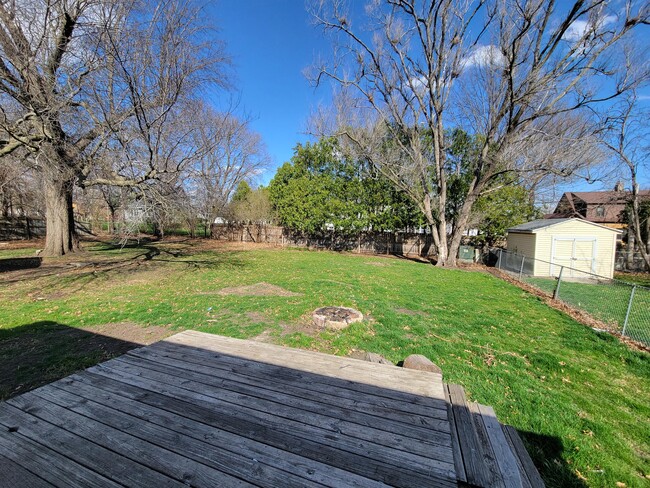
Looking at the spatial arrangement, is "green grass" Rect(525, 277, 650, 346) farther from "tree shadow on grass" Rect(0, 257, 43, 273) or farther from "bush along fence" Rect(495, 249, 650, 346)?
"tree shadow on grass" Rect(0, 257, 43, 273)

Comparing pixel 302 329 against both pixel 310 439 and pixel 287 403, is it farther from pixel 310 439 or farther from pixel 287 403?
pixel 310 439

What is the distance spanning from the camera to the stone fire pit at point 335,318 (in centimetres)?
478

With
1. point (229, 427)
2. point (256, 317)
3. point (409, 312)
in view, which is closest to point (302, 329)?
point (256, 317)

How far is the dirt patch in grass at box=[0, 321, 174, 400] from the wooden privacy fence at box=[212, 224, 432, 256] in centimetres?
1592

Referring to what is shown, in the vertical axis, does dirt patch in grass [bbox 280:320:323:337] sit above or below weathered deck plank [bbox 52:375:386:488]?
below

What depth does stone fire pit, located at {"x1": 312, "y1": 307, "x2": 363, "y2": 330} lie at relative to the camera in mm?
4775

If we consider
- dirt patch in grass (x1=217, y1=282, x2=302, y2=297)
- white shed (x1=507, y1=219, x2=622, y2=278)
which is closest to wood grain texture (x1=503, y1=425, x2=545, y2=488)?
dirt patch in grass (x1=217, y1=282, x2=302, y2=297)

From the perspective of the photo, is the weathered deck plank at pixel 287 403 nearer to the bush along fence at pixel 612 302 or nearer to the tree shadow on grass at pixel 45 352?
the tree shadow on grass at pixel 45 352

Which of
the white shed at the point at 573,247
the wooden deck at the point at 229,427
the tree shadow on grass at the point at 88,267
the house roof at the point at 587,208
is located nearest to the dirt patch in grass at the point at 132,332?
the wooden deck at the point at 229,427

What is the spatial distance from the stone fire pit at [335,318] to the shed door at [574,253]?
12.8m

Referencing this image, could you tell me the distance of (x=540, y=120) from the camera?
12930 mm

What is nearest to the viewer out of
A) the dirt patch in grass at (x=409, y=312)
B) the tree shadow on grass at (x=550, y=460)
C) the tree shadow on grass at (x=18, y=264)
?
the tree shadow on grass at (x=550, y=460)

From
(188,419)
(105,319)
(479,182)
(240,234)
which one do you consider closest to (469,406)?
(188,419)

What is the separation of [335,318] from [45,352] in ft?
13.6
